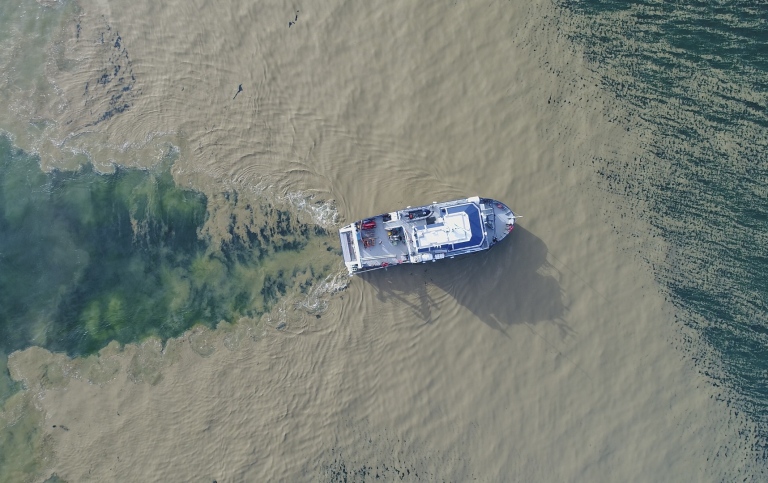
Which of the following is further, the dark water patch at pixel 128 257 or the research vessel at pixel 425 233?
the dark water patch at pixel 128 257

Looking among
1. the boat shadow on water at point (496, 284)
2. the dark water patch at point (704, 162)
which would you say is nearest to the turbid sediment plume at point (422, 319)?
the boat shadow on water at point (496, 284)

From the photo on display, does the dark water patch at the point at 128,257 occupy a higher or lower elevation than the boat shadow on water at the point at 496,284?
higher

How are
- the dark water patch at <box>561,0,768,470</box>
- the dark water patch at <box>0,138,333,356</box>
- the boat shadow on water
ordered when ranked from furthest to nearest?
the dark water patch at <box>0,138,333,356</box> → the boat shadow on water → the dark water patch at <box>561,0,768,470</box>

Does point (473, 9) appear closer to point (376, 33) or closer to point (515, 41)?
point (515, 41)

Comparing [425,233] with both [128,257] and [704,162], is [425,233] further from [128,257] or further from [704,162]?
[128,257]

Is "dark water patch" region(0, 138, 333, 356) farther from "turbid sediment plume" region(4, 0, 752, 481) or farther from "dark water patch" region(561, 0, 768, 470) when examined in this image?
"dark water patch" region(561, 0, 768, 470)

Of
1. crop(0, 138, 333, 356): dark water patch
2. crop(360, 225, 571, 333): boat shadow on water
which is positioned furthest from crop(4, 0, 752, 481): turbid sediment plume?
crop(0, 138, 333, 356): dark water patch

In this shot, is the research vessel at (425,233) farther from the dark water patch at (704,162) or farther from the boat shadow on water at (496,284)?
the dark water patch at (704,162)
